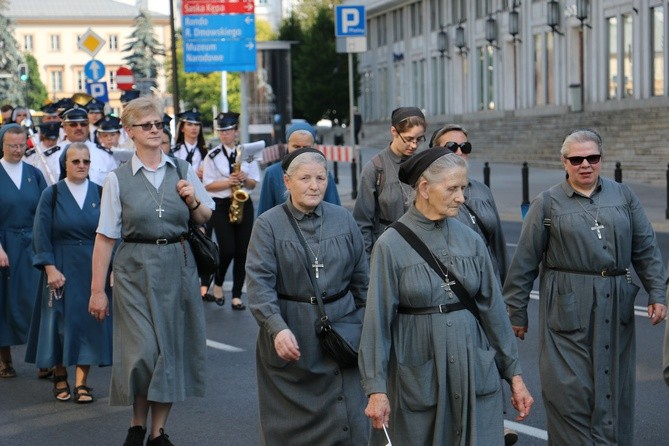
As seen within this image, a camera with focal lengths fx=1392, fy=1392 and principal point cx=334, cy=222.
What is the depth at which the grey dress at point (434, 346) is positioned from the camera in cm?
531

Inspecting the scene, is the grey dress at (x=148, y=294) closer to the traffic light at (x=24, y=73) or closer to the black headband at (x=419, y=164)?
the black headband at (x=419, y=164)

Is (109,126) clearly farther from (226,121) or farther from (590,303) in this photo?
(590,303)

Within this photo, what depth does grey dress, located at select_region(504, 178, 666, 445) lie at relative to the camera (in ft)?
21.9

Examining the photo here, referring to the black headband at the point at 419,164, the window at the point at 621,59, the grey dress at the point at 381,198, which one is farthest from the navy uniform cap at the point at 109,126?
the window at the point at 621,59

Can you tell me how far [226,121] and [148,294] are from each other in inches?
261

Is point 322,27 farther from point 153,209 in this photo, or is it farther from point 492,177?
point 153,209

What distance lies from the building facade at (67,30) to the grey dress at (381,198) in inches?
5490

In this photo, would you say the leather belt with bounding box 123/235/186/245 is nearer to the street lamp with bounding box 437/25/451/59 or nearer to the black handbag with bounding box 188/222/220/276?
the black handbag with bounding box 188/222/220/276

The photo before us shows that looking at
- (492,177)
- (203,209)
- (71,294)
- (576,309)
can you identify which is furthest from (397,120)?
(492,177)

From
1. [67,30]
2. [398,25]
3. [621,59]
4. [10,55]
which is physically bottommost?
[621,59]

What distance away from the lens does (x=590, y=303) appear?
669 cm

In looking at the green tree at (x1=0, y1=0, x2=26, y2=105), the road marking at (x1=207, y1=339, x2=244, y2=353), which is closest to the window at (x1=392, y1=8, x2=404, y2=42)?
the green tree at (x1=0, y1=0, x2=26, y2=105)

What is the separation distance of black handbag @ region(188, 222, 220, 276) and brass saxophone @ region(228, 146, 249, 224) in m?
5.86

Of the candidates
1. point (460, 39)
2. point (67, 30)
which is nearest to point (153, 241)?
point (460, 39)
